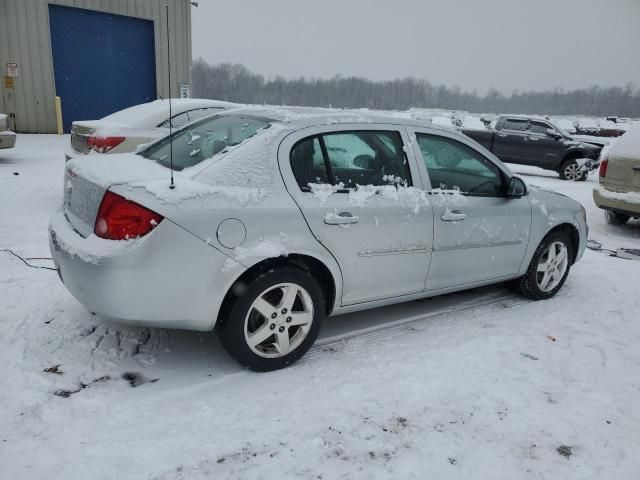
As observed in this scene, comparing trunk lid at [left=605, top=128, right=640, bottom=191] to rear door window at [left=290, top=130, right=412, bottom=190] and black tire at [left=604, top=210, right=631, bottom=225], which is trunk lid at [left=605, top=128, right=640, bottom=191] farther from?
rear door window at [left=290, top=130, right=412, bottom=190]

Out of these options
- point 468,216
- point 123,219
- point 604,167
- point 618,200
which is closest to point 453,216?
point 468,216

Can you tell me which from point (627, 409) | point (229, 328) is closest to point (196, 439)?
point (229, 328)

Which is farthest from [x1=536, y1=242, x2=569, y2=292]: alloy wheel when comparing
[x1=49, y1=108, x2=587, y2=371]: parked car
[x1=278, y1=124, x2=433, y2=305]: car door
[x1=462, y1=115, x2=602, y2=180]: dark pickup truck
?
[x1=462, y1=115, x2=602, y2=180]: dark pickup truck

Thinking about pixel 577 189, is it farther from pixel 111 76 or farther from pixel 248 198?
pixel 111 76

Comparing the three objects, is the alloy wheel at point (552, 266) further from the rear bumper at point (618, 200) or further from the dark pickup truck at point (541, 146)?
the dark pickup truck at point (541, 146)

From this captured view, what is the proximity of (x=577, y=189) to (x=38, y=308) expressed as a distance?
466 inches

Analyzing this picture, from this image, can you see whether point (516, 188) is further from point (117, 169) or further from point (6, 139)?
point (6, 139)

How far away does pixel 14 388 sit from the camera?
268cm

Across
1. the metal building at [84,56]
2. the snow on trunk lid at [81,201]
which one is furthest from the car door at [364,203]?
the metal building at [84,56]

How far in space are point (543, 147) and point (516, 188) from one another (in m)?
11.3

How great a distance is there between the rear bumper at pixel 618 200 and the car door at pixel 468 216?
381 centimetres

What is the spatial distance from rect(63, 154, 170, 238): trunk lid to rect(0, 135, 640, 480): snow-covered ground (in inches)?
33.2

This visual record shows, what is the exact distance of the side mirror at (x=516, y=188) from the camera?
4.01 metres

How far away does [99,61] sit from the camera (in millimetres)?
16109
